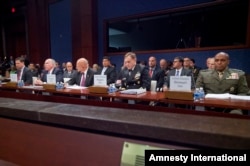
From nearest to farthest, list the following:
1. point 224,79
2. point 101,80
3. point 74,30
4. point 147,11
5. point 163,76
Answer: point 224,79 → point 101,80 → point 163,76 → point 147,11 → point 74,30

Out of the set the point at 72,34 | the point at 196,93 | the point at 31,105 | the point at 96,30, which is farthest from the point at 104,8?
the point at 31,105

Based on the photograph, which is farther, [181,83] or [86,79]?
[86,79]

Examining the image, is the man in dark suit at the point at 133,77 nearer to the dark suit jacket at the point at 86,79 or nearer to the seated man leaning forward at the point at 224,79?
the dark suit jacket at the point at 86,79

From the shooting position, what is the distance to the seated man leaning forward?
2.63 m

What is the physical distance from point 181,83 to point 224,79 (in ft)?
2.47

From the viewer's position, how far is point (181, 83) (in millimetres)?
2293

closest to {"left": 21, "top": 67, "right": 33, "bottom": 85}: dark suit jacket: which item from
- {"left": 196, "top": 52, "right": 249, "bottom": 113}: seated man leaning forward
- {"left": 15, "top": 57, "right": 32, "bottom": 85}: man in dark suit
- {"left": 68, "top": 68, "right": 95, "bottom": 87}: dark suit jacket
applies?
{"left": 15, "top": 57, "right": 32, "bottom": 85}: man in dark suit

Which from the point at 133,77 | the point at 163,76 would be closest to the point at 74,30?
the point at 163,76

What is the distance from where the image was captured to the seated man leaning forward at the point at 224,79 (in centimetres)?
263

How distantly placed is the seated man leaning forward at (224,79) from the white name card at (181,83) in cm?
66

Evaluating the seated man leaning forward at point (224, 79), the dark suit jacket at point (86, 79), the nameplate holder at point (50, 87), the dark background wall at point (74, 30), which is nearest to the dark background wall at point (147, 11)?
the dark background wall at point (74, 30)

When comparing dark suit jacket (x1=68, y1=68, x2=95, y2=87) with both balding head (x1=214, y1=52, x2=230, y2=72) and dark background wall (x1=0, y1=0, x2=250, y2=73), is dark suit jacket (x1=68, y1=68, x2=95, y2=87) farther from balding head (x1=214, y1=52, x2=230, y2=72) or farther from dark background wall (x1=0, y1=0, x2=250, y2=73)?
dark background wall (x1=0, y1=0, x2=250, y2=73)

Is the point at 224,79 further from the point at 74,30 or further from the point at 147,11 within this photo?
the point at 74,30

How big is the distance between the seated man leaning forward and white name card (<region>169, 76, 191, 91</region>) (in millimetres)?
659
